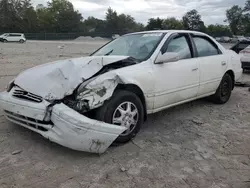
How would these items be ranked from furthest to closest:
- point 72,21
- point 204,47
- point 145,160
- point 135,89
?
1. point 72,21
2. point 204,47
3. point 135,89
4. point 145,160

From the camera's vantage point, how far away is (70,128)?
9.98ft

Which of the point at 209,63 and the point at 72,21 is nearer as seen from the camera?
the point at 209,63

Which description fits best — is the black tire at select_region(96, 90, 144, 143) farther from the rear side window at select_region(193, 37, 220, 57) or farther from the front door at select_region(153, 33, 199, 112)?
the rear side window at select_region(193, 37, 220, 57)

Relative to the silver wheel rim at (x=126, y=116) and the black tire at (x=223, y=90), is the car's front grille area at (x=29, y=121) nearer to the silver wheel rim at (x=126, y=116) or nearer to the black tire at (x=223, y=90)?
the silver wheel rim at (x=126, y=116)

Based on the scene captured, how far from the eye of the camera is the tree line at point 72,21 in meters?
68.3

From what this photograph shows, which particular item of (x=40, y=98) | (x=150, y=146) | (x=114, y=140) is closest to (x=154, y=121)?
(x=150, y=146)

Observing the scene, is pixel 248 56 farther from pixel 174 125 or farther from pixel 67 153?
pixel 67 153

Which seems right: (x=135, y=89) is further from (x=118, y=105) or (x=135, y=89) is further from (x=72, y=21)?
(x=72, y=21)

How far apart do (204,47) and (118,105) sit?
258 cm

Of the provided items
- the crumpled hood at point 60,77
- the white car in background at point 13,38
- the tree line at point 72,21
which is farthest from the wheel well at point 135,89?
the tree line at point 72,21

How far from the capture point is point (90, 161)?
10.5ft

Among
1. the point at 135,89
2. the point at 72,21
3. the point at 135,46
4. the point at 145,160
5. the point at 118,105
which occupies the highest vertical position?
the point at 72,21

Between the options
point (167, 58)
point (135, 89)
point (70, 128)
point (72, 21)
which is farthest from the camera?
point (72, 21)

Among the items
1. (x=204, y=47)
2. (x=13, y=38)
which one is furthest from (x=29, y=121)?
(x=13, y=38)
